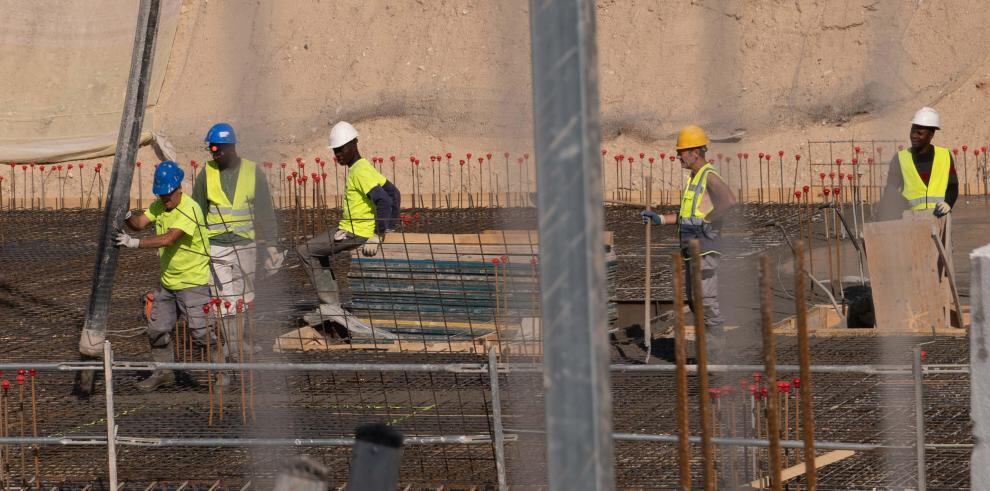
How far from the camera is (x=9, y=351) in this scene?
1009cm

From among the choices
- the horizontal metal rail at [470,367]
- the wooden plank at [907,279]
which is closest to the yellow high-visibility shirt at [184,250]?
the horizontal metal rail at [470,367]

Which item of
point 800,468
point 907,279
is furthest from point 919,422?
point 907,279

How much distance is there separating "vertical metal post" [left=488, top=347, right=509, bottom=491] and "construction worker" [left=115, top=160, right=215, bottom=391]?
2885 mm

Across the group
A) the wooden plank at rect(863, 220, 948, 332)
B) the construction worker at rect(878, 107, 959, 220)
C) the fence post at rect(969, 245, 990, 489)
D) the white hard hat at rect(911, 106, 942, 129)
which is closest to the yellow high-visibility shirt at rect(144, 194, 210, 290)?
the wooden plank at rect(863, 220, 948, 332)

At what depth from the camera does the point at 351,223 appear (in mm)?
9719

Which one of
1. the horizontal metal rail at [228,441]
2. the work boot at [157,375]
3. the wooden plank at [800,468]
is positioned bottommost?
the wooden plank at [800,468]

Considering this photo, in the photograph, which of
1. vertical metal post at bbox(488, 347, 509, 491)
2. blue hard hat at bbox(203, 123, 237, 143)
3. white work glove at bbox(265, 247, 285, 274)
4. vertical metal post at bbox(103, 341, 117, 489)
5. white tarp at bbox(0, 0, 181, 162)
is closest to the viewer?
vertical metal post at bbox(488, 347, 509, 491)

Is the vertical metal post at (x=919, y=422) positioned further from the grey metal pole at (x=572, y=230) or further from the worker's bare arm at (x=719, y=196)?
the grey metal pole at (x=572, y=230)

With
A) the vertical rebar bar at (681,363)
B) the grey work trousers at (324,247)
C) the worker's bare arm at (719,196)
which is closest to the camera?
the vertical rebar bar at (681,363)

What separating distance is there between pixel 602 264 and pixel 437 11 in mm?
17894

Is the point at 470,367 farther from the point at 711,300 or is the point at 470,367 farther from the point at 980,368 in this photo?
the point at 711,300

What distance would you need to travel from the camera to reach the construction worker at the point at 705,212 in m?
8.20

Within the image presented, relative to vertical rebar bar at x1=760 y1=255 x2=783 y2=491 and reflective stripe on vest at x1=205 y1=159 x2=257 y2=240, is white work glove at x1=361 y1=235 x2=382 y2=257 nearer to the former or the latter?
reflective stripe on vest at x1=205 y1=159 x2=257 y2=240

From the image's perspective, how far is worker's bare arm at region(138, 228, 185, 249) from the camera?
26.8 feet
